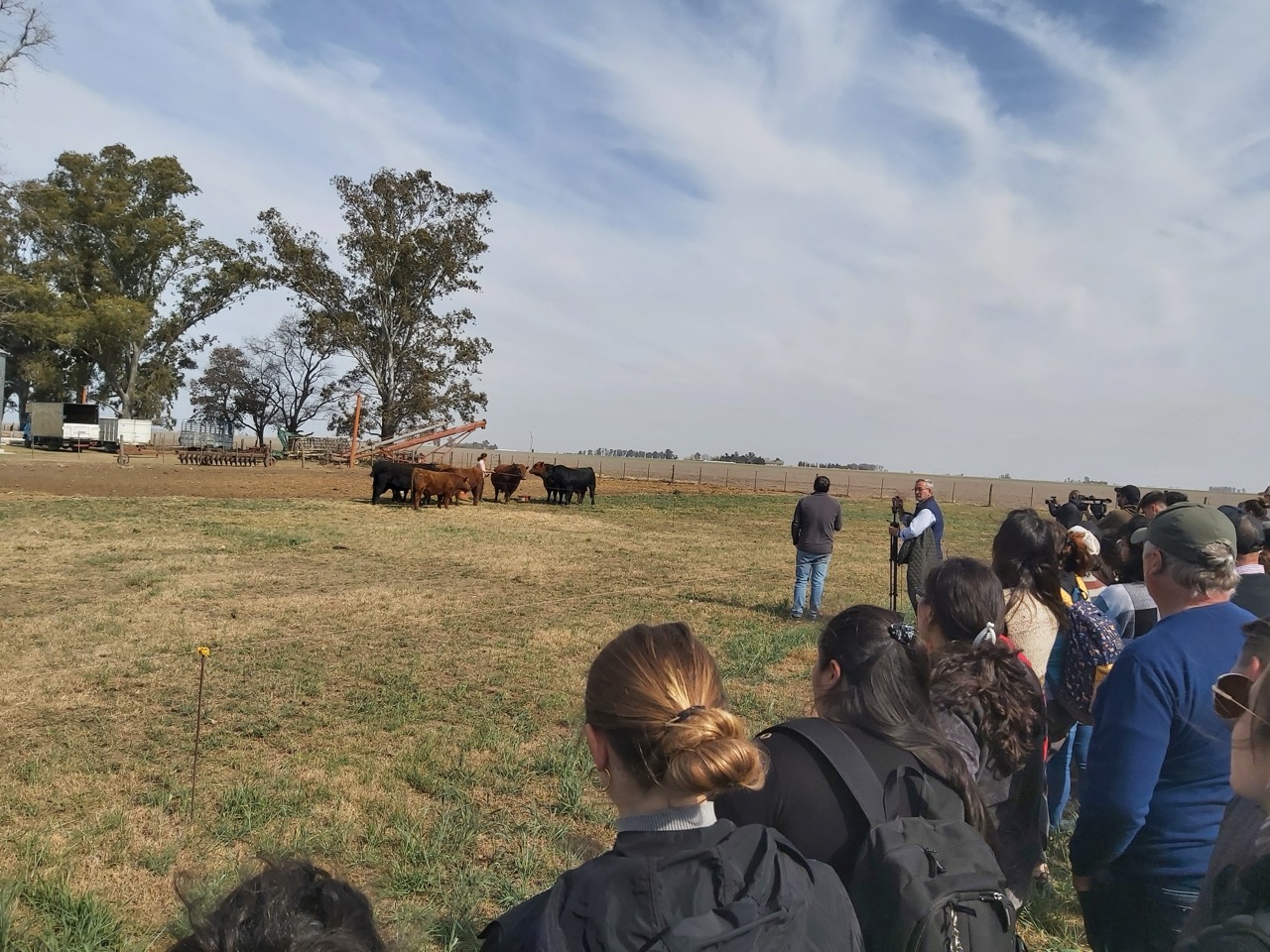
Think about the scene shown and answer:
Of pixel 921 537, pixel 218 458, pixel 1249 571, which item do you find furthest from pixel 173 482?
pixel 1249 571

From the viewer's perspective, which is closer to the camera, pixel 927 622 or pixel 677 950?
pixel 677 950

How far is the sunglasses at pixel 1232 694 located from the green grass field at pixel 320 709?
4.42 ft

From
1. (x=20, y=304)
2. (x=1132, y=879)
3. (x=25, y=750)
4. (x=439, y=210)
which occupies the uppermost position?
(x=439, y=210)

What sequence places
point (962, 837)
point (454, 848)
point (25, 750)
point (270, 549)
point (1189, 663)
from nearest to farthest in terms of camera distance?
point (962, 837)
point (1189, 663)
point (454, 848)
point (25, 750)
point (270, 549)

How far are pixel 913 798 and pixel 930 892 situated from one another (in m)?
0.32

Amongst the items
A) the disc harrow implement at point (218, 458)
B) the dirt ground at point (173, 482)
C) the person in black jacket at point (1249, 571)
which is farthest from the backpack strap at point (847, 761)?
the disc harrow implement at point (218, 458)

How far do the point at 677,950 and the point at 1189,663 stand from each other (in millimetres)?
1735

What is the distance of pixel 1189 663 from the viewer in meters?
2.23

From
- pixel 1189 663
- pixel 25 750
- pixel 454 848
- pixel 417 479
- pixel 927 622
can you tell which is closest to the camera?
pixel 1189 663

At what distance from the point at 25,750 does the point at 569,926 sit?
502cm

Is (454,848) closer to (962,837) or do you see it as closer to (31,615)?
(962,837)

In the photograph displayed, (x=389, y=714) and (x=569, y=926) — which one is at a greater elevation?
(x=569, y=926)

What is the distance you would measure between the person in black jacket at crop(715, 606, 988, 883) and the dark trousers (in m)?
0.68

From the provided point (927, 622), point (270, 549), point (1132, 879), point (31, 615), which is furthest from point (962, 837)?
point (270, 549)
